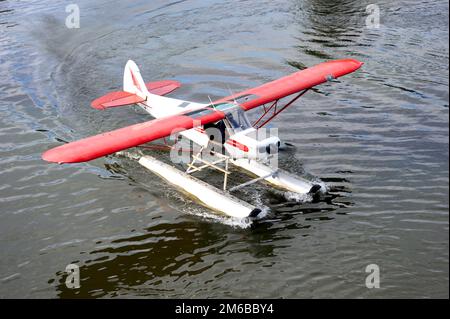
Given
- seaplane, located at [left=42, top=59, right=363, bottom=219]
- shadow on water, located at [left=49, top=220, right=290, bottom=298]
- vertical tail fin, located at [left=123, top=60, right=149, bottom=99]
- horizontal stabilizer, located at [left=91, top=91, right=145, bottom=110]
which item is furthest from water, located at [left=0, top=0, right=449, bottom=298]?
vertical tail fin, located at [left=123, top=60, right=149, bottom=99]

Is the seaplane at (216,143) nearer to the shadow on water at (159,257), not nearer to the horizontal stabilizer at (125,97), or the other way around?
the horizontal stabilizer at (125,97)

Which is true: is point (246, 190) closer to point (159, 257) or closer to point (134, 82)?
point (159, 257)

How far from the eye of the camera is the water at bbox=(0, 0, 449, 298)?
10773mm

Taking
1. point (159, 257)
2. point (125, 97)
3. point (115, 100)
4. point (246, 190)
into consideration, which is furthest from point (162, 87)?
point (159, 257)

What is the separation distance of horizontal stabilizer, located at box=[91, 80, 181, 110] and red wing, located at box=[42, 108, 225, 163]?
3904 millimetres

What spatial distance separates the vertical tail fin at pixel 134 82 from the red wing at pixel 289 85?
383 cm

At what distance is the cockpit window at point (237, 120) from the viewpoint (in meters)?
13.1

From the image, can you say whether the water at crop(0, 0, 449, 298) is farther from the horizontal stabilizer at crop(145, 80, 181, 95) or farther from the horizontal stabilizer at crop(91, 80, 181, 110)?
the horizontal stabilizer at crop(145, 80, 181, 95)

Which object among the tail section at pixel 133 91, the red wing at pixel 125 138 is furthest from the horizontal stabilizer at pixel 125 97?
the red wing at pixel 125 138

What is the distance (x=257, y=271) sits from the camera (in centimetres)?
1079

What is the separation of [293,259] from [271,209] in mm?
1951
